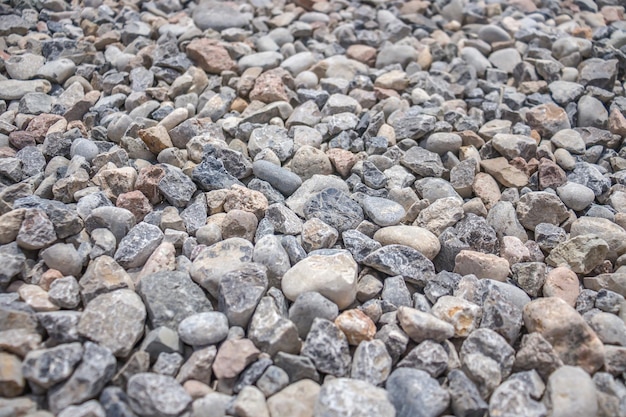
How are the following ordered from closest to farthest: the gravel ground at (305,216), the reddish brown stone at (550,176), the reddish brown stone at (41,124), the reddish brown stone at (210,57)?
the gravel ground at (305,216), the reddish brown stone at (550,176), the reddish brown stone at (41,124), the reddish brown stone at (210,57)

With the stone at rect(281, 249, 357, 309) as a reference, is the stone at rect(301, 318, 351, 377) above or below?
below

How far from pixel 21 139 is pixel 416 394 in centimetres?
210

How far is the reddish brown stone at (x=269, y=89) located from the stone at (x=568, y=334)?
5.62 feet

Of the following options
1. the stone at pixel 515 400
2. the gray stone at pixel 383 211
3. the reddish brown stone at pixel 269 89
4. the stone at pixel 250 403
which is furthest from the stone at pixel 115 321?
the reddish brown stone at pixel 269 89

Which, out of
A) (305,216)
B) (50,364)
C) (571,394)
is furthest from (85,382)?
(571,394)

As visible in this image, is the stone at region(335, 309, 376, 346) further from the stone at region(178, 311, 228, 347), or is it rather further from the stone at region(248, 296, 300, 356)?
the stone at region(178, 311, 228, 347)

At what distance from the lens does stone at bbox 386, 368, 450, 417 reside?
4.69 feet

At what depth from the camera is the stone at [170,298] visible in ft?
5.34

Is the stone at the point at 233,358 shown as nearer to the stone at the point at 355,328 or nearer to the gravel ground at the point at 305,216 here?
the gravel ground at the point at 305,216

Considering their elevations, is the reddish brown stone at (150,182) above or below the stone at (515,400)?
above

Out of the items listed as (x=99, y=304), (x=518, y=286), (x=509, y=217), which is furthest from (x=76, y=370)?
(x=509, y=217)

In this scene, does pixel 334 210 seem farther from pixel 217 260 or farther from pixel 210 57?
pixel 210 57

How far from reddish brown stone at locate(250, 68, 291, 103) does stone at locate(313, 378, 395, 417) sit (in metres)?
1.72

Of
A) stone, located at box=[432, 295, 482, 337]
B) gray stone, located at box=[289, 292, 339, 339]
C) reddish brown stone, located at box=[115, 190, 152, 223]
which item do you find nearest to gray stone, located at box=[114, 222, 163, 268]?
reddish brown stone, located at box=[115, 190, 152, 223]
